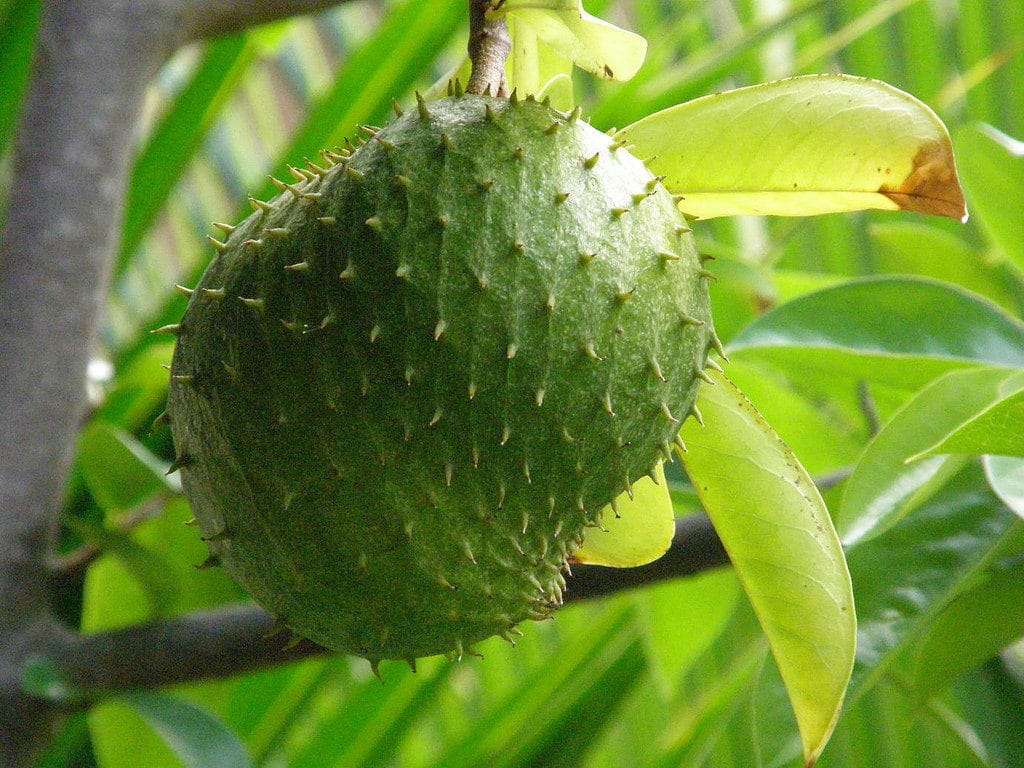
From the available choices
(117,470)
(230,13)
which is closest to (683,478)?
(117,470)

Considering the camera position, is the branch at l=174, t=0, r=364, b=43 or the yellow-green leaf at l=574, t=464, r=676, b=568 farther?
the branch at l=174, t=0, r=364, b=43

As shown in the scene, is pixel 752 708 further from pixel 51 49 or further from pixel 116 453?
pixel 51 49

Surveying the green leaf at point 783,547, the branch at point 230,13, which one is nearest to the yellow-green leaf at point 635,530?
the green leaf at point 783,547

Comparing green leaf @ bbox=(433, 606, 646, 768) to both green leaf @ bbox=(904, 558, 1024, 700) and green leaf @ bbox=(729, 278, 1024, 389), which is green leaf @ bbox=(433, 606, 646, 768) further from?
green leaf @ bbox=(729, 278, 1024, 389)

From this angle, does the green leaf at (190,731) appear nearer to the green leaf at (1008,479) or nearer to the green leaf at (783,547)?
the green leaf at (783,547)

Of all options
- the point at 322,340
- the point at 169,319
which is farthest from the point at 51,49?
the point at 322,340

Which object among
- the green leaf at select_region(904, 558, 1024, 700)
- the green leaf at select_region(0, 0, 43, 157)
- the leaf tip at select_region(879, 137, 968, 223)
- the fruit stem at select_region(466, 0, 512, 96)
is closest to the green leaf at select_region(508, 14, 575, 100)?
the fruit stem at select_region(466, 0, 512, 96)

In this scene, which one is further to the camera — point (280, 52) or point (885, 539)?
point (280, 52)
